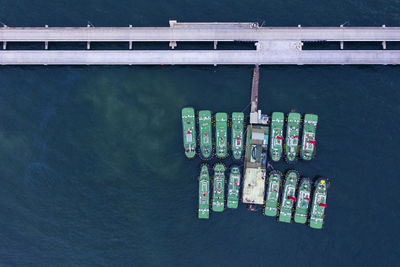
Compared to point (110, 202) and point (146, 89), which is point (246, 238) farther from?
point (146, 89)

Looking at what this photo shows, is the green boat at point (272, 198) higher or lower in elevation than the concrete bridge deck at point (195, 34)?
lower

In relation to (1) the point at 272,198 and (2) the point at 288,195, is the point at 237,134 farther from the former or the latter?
(2) the point at 288,195

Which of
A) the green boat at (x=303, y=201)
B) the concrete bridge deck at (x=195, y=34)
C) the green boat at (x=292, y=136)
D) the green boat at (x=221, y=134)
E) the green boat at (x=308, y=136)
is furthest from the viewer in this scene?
the green boat at (x=221, y=134)

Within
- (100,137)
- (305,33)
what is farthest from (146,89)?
(305,33)

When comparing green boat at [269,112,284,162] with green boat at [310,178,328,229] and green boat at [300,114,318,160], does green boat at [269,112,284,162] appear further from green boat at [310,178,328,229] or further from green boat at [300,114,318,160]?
green boat at [310,178,328,229]

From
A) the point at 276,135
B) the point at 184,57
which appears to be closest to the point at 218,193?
the point at 276,135

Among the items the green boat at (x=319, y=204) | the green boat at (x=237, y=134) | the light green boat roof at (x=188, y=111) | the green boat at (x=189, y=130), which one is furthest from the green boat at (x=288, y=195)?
the light green boat roof at (x=188, y=111)

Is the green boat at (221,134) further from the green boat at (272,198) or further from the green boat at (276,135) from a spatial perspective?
the green boat at (272,198)
